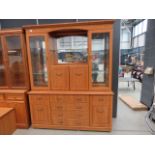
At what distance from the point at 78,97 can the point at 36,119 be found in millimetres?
1083

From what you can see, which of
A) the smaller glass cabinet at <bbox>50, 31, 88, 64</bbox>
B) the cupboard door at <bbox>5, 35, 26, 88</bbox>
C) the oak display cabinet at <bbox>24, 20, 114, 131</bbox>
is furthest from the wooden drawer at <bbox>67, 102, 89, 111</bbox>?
the cupboard door at <bbox>5, 35, 26, 88</bbox>

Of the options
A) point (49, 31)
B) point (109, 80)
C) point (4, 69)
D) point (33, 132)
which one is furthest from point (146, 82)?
point (4, 69)

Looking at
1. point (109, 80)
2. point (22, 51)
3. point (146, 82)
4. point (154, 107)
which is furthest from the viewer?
point (146, 82)

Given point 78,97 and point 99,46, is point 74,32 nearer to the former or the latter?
point 99,46

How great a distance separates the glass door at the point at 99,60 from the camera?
2521mm

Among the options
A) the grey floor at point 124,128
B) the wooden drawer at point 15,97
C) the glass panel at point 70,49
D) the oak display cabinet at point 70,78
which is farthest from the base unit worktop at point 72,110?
the glass panel at point 70,49

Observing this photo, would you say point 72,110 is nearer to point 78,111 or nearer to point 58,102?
point 78,111

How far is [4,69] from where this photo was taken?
9.30ft

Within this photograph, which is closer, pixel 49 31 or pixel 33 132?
pixel 49 31

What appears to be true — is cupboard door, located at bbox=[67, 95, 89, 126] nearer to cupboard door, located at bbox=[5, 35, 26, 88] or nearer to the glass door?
the glass door

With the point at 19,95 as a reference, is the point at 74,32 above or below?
above

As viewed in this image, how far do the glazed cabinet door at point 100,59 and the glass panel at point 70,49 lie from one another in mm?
276

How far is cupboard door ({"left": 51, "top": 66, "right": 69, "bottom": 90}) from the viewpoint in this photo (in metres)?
2.59

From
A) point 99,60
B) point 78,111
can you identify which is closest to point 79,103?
point 78,111
